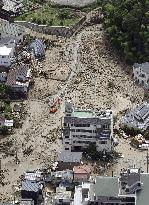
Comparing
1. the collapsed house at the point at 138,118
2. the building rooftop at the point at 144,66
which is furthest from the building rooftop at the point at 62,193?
the building rooftop at the point at 144,66

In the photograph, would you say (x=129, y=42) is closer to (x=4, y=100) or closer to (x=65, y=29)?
(x=65, y=29)

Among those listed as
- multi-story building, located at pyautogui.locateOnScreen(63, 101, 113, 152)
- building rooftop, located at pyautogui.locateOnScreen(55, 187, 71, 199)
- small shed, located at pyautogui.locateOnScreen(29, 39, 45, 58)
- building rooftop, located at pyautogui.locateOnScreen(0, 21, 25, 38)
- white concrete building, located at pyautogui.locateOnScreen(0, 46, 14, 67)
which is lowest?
building rooftop, located at pyautogui.locateOnScreen(55, 187, 71, 199)

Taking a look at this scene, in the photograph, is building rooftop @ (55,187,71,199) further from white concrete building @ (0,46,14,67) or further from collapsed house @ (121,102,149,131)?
white concrete building @ (0,46,14,67)

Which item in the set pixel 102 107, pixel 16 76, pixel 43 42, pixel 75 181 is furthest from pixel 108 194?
pixel 43 42

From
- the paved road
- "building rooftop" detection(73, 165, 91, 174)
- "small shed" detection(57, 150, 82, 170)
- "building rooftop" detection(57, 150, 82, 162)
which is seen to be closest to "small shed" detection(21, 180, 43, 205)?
"building rooftop" detection(73, 165, 91, 174)

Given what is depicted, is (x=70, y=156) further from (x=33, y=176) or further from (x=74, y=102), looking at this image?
(x=74, y=102)

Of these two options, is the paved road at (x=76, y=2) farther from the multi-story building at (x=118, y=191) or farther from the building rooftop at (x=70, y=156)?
the multi-story building at (x=118, y=191)
